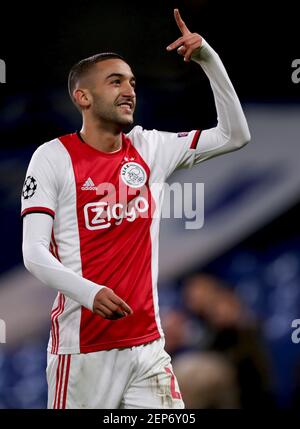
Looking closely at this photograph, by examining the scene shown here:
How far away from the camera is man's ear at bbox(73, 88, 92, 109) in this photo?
11.9 feet

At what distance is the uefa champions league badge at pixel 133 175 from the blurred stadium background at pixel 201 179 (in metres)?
1.30

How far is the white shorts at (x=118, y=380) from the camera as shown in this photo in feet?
10.7

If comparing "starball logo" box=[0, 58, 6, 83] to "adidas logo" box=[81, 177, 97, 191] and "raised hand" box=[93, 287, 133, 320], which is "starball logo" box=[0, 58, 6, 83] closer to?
"adidas logo" box=[81, 177, 97, 191]

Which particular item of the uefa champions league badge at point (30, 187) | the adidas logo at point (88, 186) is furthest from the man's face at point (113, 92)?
the uefa champions league badge at point (30, 187)

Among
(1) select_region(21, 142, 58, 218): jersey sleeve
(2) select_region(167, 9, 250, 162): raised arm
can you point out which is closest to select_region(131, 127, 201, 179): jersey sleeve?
(2) select_region(167, 9, 250, 162): raised arm

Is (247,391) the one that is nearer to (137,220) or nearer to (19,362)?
(19,362)

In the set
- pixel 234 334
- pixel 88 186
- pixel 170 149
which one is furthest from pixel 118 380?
pixel 234 334

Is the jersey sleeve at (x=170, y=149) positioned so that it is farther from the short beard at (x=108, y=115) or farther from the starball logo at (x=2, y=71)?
the starball logo at (x=2, y=71)

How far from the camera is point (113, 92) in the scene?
11.6ft

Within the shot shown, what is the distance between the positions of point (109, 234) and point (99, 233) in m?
0.04

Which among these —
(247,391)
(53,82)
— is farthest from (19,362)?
(53,82)

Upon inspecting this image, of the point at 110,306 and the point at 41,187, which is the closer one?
the point at 110,306

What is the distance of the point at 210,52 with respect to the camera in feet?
11.1

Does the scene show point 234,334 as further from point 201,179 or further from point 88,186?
point 88,186
